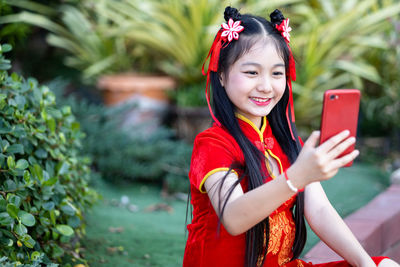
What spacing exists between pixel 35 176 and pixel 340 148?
1.17m

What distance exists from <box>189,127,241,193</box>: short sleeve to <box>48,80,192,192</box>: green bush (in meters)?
2.30

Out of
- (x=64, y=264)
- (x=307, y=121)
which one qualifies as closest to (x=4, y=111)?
(x=64, y=264)

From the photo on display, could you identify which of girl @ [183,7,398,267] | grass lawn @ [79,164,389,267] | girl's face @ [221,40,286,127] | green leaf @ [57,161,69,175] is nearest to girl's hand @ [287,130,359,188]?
girl @ [183,7,398,267]

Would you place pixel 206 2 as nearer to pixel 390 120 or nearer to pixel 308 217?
pixel 390 120

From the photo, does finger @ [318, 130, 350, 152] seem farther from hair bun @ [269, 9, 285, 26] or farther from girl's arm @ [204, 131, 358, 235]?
hair bun @ [269, 9, 285, 26]

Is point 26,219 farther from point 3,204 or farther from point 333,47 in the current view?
point 333,47

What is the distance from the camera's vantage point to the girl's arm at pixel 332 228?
1.81 meters

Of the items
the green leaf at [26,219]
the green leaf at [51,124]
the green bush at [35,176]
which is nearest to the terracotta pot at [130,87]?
the green bush at [35,176]

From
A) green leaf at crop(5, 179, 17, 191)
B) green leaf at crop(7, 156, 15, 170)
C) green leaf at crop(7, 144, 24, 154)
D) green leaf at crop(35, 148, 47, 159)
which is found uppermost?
green leaf at crop(7, 144, 24, 154)

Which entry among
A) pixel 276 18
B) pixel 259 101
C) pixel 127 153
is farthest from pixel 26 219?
pixel 127 153

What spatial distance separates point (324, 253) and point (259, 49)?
45.8 inches

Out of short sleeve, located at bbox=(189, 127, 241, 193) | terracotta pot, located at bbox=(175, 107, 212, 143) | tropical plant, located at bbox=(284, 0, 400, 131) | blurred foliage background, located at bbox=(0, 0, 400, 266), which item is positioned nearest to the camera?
short sleeve, located at bbox=(189, 127, 241, 193)

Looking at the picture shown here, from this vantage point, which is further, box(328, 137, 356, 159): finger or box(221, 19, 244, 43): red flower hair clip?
box(221, 19, 244, 43): red flower hair clip

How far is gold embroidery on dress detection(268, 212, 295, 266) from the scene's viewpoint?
1.79 m
